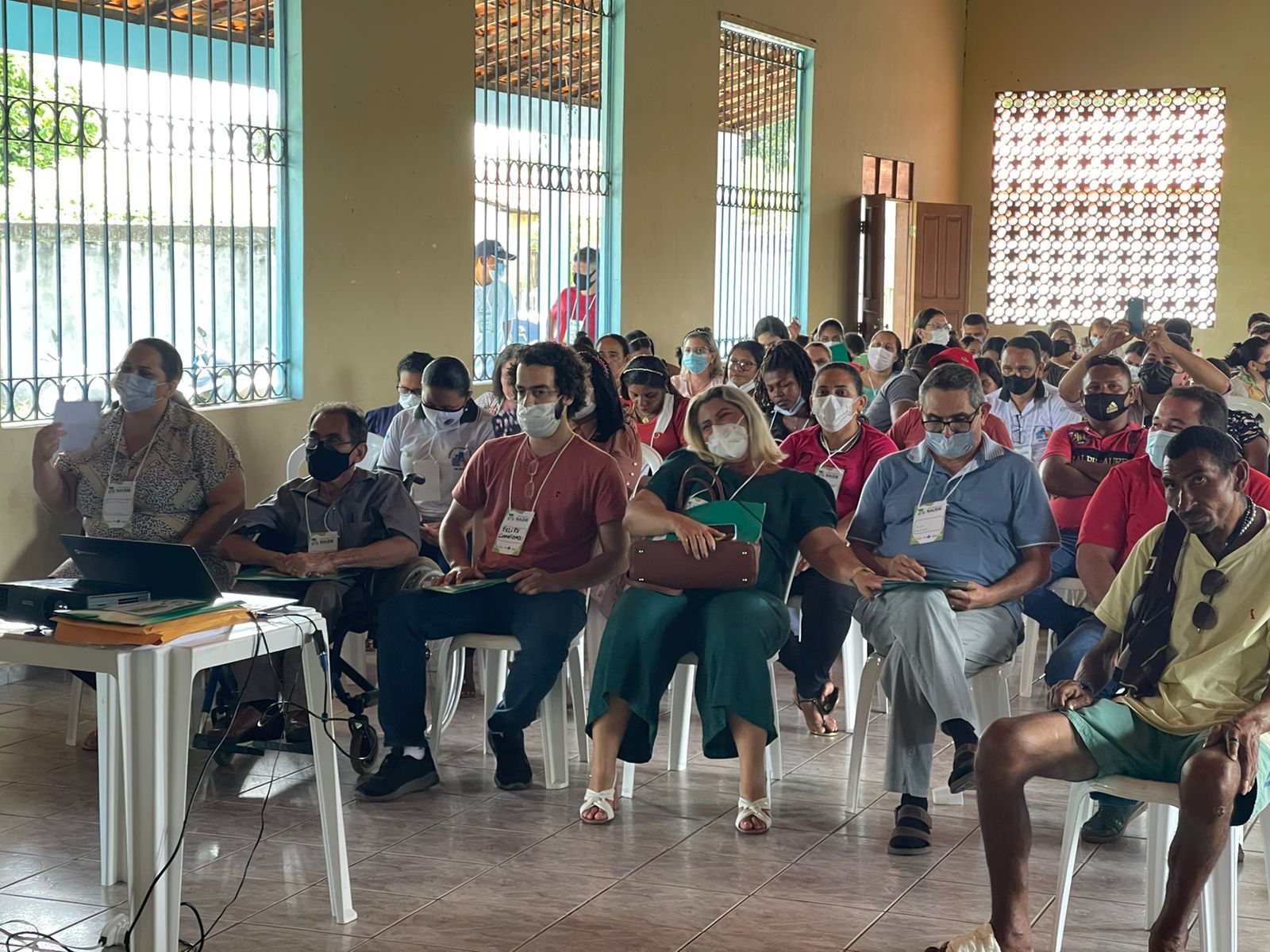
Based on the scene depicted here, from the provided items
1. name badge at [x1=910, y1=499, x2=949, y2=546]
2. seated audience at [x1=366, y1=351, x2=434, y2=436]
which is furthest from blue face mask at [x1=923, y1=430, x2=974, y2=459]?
seated audience at [x1=366, y1=351, x2=434, y2=436]

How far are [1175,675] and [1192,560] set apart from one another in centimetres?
25

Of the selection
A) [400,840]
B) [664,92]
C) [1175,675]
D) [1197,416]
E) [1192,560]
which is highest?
[664,92]

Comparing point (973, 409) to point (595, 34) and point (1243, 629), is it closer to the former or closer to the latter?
point (1243, 629)

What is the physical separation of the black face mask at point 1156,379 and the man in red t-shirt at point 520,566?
84.5 inches

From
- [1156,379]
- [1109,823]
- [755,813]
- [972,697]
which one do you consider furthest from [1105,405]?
[755,813]

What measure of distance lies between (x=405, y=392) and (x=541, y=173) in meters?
2.81

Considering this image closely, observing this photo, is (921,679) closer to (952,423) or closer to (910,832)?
(910,832)

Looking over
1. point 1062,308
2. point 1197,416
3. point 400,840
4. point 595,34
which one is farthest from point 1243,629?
point 1062,308

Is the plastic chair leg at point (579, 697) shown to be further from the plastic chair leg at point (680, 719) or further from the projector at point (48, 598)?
the projector at point (48, 598)

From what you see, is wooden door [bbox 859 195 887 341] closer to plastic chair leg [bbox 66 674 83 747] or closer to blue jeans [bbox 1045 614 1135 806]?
blue jeans [bbox 1045 614 1135 806]

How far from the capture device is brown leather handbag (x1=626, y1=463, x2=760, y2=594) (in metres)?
4.00

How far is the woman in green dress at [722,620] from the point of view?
3.92 meters

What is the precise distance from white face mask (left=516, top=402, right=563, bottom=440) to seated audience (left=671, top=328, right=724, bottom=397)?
325 centimetres

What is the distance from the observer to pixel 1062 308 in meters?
15.9
